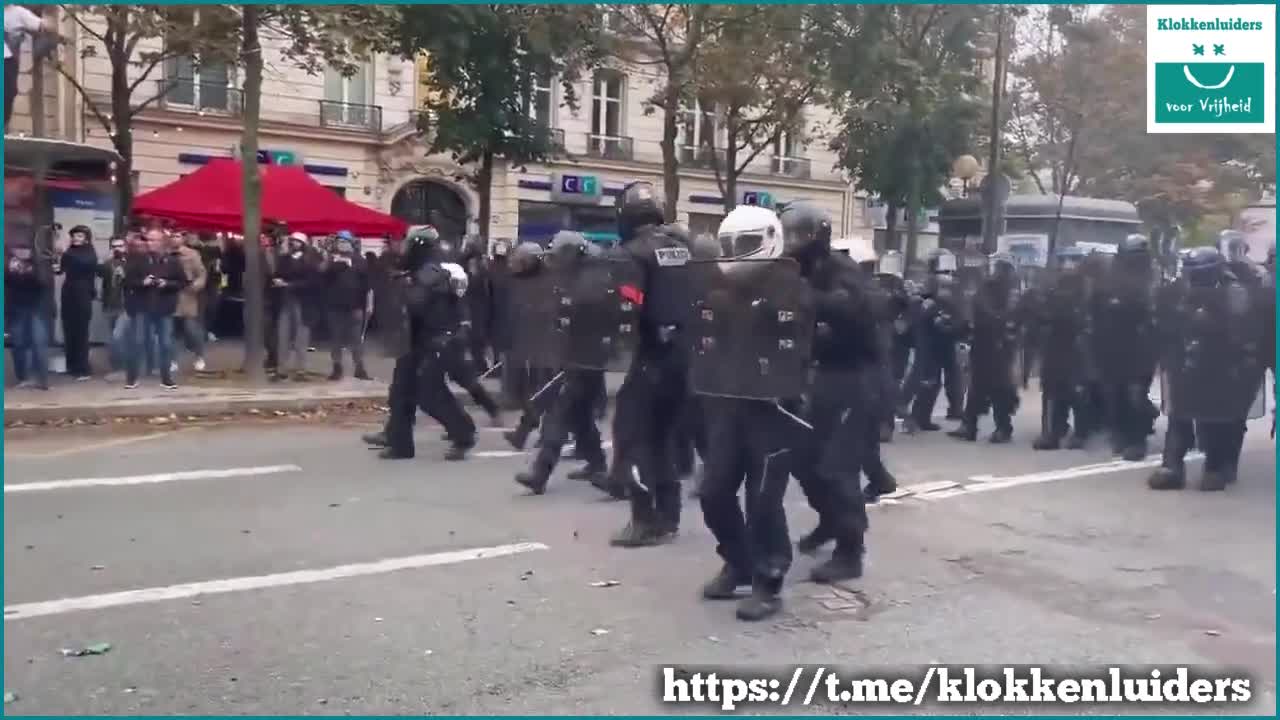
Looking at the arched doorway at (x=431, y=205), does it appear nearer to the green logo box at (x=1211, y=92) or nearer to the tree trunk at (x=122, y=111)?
the tree trunk at (x=122, y=111)

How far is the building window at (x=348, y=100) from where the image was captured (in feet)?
91.5

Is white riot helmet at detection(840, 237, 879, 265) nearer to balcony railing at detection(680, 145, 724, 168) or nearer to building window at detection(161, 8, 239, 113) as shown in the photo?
building window at detection(161, 8, 239, 113)

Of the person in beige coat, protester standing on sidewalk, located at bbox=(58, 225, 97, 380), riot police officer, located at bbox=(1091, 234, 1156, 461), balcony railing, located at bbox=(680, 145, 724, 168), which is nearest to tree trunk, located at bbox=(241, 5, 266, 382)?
the person in beige coat

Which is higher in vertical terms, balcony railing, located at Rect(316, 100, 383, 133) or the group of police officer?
balcony railing, located at Rect(316, 100, 383, 133)

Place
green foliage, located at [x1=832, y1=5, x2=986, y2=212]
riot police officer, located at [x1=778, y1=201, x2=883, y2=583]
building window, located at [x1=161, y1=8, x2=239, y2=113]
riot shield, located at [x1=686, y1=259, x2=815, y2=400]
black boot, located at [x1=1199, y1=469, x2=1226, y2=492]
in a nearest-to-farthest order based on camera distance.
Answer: riot shield, located at [x1=686, y1=259, x2=815, y2=400], riot police officer, located at [x1=778, y1=201, x2=883, y2=583], black boot, located at [x1=1199, y1=469, x2=1226, y2=492], green foliage, located at [x1=832, y1=5, x2=986, y2=212], building window, located at [x1=161, y1=8, x2=239, y2=113]

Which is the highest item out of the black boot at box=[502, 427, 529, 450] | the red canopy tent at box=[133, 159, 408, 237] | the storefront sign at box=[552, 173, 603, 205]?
the storefront sign at box=[552, 173, 603, 205]

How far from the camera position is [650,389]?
7.07m

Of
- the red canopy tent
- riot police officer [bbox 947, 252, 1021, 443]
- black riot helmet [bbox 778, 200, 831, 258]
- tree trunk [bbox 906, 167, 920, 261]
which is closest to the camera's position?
black riot helmet [bbox 778, 200, 831, 258]

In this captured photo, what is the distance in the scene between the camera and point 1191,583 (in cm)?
664

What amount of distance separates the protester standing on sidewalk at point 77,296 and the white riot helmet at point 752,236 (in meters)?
10.1

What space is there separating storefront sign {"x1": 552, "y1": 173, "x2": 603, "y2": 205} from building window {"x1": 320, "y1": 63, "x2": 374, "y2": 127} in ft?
15.5

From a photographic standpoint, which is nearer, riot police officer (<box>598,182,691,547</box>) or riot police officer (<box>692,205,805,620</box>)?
riot police officer (<box>692,205,805,620</box>)

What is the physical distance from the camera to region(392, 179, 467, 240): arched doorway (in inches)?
1168

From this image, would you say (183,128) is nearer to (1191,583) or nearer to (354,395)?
(354,395)
